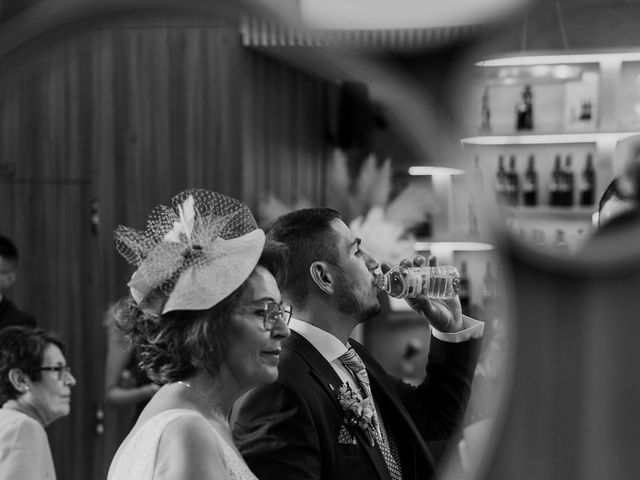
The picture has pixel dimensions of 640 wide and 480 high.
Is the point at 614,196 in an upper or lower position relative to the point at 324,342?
upper

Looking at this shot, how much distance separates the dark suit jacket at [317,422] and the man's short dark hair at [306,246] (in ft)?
0.37

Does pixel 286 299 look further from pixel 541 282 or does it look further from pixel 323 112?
pixel 323 112

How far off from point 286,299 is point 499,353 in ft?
4.42

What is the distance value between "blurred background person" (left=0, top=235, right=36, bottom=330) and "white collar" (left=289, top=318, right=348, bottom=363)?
250 cm

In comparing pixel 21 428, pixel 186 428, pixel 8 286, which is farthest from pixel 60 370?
pixel 186 428

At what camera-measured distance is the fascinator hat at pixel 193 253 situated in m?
1.27

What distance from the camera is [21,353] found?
2910mm

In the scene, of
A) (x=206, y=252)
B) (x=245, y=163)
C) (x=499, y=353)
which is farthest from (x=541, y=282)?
(x=245, y=163)

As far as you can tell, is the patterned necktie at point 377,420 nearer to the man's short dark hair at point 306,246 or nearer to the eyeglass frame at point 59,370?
the man's short dark hair at point 306,246

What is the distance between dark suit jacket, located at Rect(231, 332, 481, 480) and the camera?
1.26 m

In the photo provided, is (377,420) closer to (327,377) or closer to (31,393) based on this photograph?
(327,377)

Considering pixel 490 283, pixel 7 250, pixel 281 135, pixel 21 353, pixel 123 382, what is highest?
pixel 281 135

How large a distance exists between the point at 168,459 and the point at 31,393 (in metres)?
1.89

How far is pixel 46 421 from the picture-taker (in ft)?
9.51
